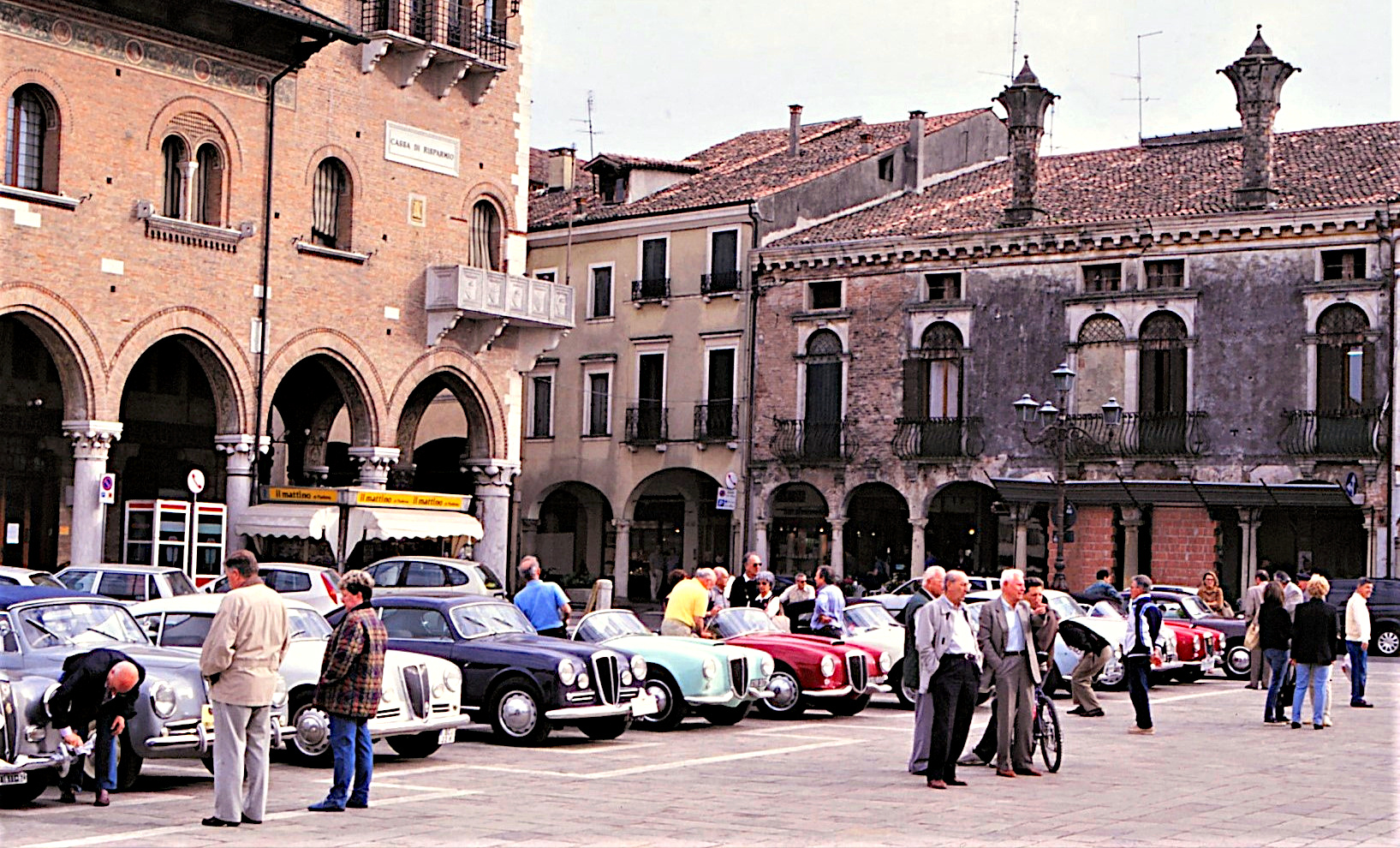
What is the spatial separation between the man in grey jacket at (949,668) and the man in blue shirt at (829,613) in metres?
8.79

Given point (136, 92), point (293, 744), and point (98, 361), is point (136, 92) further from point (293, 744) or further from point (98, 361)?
point (293, 744)

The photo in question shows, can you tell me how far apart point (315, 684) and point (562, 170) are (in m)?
40.9

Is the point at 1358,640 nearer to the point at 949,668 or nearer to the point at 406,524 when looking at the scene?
the point at 949,668

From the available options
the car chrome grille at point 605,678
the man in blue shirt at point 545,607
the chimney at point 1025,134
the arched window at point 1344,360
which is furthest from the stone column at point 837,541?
the car chrome grille at point 605,678

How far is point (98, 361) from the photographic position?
30.9 metres

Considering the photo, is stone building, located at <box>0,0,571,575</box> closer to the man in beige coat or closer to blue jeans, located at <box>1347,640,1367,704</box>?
blue jeans, located at <box>1347,640,1367,704</box>

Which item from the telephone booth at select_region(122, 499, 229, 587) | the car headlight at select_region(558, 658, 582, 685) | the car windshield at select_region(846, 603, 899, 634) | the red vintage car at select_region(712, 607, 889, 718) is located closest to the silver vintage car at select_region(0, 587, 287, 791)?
the car headlight at select_region(558, 658, 582, 685)

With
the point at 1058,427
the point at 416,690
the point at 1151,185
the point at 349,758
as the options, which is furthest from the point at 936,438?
the point at 349,758

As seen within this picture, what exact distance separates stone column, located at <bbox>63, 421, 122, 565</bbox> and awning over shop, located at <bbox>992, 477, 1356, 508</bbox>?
19.2m

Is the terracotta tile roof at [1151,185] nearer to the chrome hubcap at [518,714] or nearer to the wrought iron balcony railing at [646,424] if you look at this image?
the wrought iron balcony railing at [646,424]

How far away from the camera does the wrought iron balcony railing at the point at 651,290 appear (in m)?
47.4

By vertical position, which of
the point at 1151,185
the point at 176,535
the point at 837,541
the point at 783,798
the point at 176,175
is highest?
the point at 1151,185

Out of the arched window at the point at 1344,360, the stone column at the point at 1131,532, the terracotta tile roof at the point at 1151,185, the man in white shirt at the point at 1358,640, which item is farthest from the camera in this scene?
the stone column at the point at 1131,532

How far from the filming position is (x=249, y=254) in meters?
33.3
